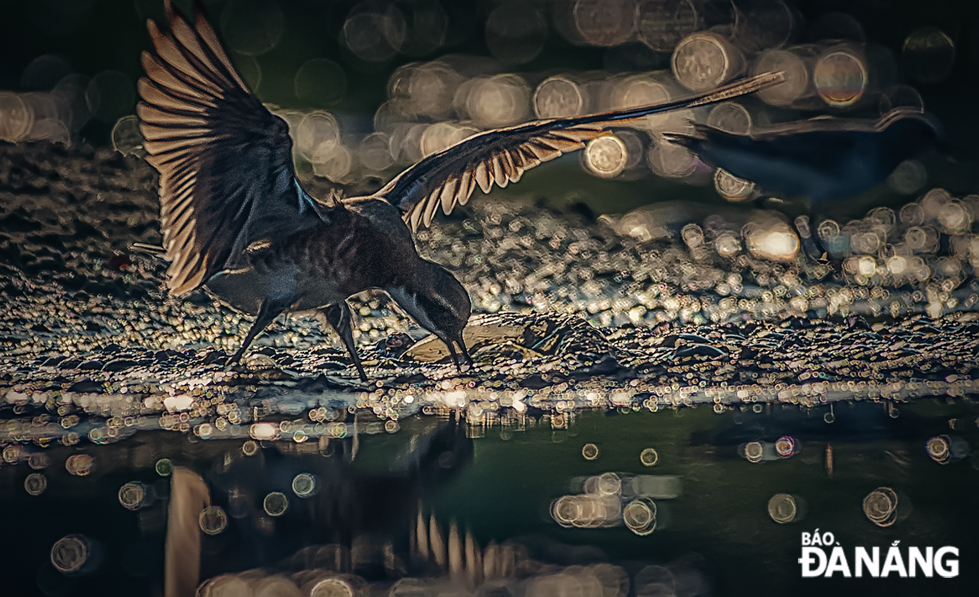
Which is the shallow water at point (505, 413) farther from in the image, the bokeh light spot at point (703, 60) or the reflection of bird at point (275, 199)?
the bokeh light spot at point (703, 60)

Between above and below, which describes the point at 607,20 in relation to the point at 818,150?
above

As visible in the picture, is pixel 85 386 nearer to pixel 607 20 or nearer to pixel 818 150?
pixel 607 20

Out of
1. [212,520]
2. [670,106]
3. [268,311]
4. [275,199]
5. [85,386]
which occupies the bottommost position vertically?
[212,520]

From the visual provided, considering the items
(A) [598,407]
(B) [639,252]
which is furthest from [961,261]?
(A) [598,407]

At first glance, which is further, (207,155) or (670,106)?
(670,106)

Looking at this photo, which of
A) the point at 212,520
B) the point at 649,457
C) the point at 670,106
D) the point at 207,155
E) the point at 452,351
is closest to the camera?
the point at 212,520

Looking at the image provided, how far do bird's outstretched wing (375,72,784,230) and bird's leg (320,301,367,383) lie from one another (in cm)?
18

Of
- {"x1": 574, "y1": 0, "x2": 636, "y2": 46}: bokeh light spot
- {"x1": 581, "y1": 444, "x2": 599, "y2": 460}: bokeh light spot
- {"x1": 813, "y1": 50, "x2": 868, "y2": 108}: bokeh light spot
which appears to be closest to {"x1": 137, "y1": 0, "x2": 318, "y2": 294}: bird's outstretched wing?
{"x1": 581, "y1": 444, "x2": 599, "y2": 460}: bokeh light spot

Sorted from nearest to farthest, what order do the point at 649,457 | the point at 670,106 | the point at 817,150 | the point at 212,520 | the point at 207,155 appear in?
1. the point at 212,520
2. the point at 649,457
3. the point at 207,155
4. the point at 670,106
5. the point at 817,150

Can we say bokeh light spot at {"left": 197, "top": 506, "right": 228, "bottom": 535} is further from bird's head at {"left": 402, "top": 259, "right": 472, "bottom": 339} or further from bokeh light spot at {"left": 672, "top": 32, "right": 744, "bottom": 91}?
bokeh light spot at {"left": 672, "top": 32, "right": 744, "bottom": 91}

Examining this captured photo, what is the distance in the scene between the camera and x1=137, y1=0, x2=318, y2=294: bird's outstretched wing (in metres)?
0.94

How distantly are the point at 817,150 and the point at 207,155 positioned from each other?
1155mm

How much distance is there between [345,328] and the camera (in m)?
1.27

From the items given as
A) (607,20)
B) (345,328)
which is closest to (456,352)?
(345,328)
